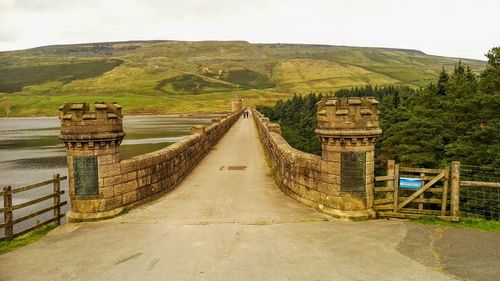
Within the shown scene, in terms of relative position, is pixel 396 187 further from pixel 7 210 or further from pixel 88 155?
pixel 7 210

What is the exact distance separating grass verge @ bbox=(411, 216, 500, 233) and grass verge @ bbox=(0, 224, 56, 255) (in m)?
8.33

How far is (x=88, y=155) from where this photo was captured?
10031mm

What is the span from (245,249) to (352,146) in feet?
12.3

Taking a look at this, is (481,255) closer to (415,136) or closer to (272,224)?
(272,224)

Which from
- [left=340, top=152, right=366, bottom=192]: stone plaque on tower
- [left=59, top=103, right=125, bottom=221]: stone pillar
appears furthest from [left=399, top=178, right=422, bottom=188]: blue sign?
[left=59, top=103, right=125, bottom=221]: stone pillar

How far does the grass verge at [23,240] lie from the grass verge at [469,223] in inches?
328

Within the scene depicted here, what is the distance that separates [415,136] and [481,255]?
2932 cm

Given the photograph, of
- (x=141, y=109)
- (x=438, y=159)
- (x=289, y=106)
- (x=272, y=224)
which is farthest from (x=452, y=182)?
(x=141, y=109)

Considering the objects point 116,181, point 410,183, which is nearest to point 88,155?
point 116,181

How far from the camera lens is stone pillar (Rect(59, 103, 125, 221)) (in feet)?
32.6

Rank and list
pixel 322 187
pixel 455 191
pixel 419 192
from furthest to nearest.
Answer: pixel 322 187 < pixel 419 192 < pixel 455 191

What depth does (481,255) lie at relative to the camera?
7.20 meters

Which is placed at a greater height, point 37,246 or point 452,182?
point 452,182

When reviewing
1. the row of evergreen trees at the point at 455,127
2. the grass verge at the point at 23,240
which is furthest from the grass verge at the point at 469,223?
the row of evergreen trees at the point at 455,127
